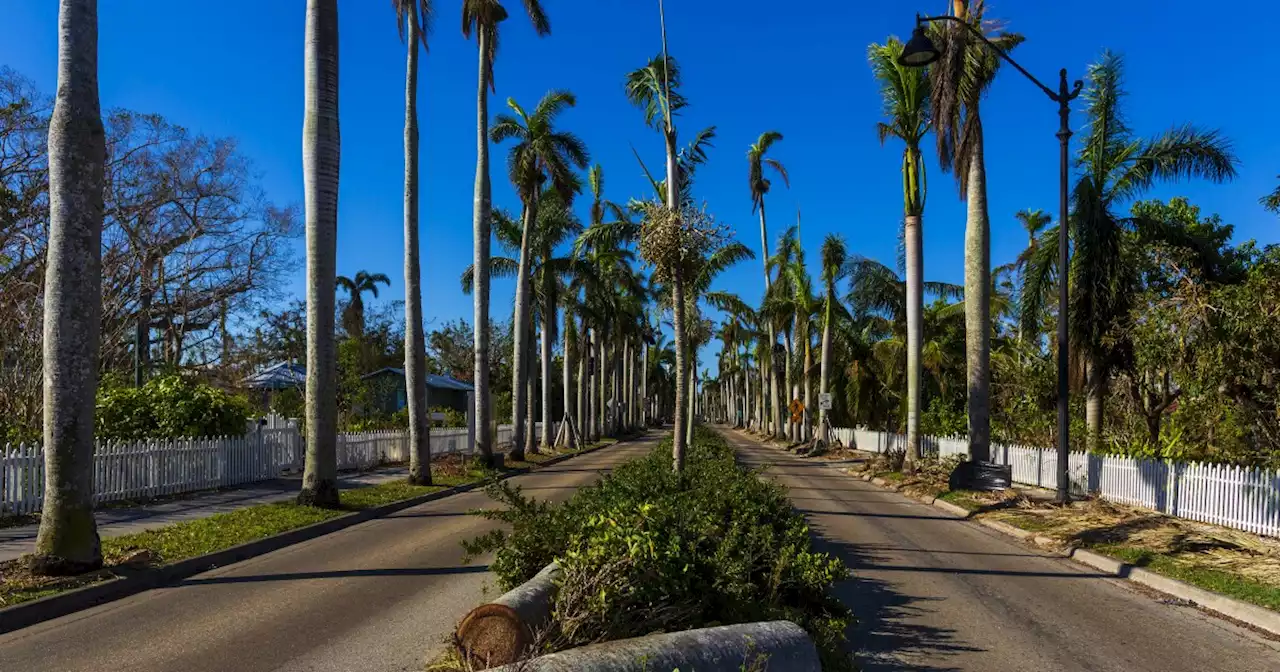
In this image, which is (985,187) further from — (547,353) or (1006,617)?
(547,353)

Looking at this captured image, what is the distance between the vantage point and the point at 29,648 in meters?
6.49

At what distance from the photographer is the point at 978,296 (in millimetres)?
19203

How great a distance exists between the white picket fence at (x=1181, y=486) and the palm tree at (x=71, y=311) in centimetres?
1548

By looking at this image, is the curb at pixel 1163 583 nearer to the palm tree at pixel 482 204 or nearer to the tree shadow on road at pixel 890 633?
the tree shadow on road at pixel 890 633

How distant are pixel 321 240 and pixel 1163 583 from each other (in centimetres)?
1308

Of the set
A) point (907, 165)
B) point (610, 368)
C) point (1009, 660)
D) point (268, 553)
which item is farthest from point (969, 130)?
point (610, 368)

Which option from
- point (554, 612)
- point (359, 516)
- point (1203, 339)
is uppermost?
point (1203, 339)

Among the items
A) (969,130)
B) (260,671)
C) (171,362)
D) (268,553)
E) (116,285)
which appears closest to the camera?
(260,671)

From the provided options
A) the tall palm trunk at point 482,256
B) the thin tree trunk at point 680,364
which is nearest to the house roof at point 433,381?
the tall palm trunk at point 482,256

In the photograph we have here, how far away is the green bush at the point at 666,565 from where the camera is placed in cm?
515

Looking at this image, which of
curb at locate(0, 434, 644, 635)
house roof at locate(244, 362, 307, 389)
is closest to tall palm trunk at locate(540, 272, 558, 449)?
house roof at locate(244, 362, 307, 389)

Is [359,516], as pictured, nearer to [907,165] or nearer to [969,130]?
[969,130]

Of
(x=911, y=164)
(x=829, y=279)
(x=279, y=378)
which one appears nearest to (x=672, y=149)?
(x=911, y=164)

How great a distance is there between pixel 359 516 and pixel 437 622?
7869mm
